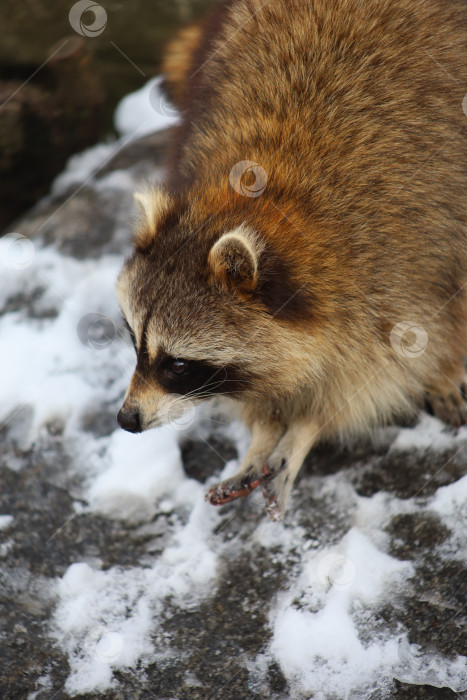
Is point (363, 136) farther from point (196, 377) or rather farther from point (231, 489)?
point (231, 489)

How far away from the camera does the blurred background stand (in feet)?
16.8

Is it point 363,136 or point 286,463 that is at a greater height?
point 363,136

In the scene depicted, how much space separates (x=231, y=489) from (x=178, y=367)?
2.27 feet

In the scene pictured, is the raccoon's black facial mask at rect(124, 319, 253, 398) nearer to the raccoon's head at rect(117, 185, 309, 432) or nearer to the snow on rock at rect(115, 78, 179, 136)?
the raccoon's head at rect(117, 185, 309, 432)

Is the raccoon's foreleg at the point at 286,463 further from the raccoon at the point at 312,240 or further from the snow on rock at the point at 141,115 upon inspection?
the snow on rock at the point at 141,115

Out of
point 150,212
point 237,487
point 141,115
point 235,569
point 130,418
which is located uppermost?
point 141,115

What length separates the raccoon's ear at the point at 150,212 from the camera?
2951 millimetres

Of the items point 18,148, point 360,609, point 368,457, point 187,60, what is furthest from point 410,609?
point 18,148

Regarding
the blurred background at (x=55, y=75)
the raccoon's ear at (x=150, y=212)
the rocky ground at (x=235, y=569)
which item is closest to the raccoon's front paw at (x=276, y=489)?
the rocky ground at (x=235, y=569)

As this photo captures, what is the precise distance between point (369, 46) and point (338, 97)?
0.31 metres

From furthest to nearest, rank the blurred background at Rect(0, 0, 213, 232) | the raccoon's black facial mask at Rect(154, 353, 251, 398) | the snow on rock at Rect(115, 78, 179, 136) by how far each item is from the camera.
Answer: the snow on rock at Rect(115, 78, 179, 136)
the blurred background at Rect(0, 0, 213, 232)
the raccoon's black facial mask at Rect(154, 353, 251, 398)

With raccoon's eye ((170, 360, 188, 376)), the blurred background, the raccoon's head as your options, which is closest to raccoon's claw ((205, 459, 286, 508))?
the raccoon's head

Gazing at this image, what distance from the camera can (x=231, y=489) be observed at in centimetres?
315

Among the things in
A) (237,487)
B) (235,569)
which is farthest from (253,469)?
(235,569)
